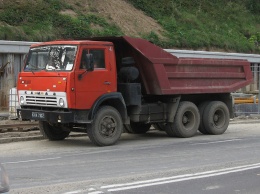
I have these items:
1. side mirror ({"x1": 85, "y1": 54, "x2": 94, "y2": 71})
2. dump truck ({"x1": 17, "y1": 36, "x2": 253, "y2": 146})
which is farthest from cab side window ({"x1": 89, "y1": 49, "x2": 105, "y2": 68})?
side mirror ({"x1": 85, "y1": 54, "x2": 94, "y2": 71})

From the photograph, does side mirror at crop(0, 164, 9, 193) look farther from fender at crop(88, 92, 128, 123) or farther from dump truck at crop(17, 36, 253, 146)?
fender at crop(88, 92, 128, 123)

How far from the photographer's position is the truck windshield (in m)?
13.6

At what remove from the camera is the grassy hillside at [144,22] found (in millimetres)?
27281

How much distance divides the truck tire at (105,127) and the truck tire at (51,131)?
1618mm

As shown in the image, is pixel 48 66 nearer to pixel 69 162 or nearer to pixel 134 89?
pixel 134 89

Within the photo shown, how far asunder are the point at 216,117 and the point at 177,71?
8.37 feet

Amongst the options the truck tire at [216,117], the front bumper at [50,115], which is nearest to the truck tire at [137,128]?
the truck tire at [216,117]

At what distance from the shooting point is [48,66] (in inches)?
547

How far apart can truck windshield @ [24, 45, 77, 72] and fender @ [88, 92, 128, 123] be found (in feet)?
3.80

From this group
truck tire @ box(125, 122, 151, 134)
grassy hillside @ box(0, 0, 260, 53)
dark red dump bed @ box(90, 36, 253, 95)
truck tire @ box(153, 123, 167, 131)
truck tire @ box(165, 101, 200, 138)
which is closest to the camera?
dark red dump bed @ box(90, 36, 253, 95)

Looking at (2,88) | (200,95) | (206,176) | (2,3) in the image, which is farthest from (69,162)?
(2,3)

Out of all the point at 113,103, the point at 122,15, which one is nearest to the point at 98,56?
the point at 113,103

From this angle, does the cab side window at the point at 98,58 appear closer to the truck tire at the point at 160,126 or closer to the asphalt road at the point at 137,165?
the asphalt road at the point at 137,165

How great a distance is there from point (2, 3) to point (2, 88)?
8411 millimetres
